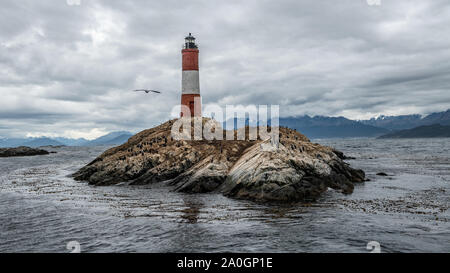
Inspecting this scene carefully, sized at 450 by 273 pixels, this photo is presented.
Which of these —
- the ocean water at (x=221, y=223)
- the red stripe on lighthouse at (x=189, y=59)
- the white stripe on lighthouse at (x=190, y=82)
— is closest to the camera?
the ocean water at (x=221, y=223)

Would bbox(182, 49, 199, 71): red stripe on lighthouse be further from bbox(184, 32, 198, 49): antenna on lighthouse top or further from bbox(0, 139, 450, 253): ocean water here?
bbox(0, 139, 450, 253): ocean water

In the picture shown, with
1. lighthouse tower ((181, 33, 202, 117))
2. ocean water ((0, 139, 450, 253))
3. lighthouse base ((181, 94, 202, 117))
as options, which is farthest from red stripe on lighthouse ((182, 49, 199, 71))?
ocean water ((0, 139, 450, 253))

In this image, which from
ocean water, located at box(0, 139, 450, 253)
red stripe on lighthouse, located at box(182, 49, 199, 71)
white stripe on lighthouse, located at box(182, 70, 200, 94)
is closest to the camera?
ocean water, located at box(0, 139, 450, 253)

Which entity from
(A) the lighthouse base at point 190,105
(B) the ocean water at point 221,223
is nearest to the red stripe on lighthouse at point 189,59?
(A) the lighthouse base at point 190,105

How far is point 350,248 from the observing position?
1440cm

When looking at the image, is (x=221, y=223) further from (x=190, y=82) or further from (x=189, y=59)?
(x=189, y=59)

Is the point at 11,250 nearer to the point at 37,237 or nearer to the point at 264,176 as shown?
the point at 37,237

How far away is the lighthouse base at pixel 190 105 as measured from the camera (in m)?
48.0

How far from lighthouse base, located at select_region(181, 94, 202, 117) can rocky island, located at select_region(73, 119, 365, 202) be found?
444 centimetres

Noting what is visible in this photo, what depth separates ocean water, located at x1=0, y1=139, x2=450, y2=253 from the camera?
1511 cm

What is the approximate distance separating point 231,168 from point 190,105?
1897 centimetres

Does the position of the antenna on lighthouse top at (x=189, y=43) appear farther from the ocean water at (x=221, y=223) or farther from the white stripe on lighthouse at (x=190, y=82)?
the ocean water at (x=221, y=223)

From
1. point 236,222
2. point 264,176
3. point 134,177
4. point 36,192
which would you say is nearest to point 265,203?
point 264,176
